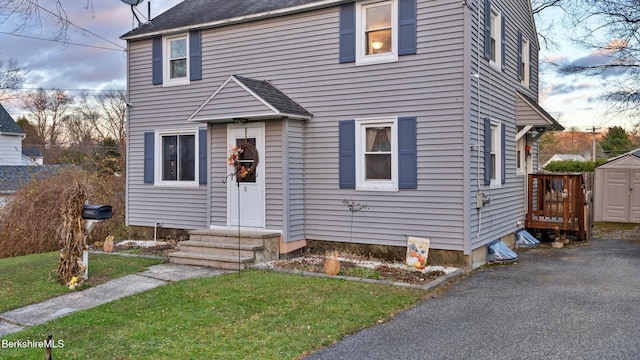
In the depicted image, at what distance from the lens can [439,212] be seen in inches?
327

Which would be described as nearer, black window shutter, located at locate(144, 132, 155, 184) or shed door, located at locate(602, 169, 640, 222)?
black window shutter, located at locate(144, 132, 155, 184)

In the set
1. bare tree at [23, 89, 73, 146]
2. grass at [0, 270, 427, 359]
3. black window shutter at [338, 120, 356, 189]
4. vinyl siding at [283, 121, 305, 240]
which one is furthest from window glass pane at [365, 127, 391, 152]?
bare tree at [23, 89, 73, 146]

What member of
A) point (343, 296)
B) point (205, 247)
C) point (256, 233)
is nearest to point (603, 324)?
point (343, 296)

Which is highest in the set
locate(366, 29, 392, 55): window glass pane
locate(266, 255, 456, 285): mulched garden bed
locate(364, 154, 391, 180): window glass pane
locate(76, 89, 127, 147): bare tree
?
locate(76, 89, 127, 147): bare tree

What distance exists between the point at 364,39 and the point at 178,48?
15.8 feet

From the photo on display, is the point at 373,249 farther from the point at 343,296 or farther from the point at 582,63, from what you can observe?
the point at 582,63

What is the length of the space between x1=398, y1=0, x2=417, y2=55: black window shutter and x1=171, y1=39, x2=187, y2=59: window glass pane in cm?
532

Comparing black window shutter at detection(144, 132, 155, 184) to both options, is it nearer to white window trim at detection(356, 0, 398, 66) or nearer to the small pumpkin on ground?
white window trim at detection(356, 0, 398, 66)

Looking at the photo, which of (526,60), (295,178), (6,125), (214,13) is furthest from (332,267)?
(6,125)

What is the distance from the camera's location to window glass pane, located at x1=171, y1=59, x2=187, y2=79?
11352mm

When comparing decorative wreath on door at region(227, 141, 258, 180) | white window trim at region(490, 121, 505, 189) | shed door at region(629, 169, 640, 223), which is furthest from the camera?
shed door at region(629, 169, 640, 223)

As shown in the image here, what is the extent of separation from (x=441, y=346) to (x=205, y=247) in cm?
556

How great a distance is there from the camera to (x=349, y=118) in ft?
29.9

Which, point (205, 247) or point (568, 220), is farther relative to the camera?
point (568, 220)
